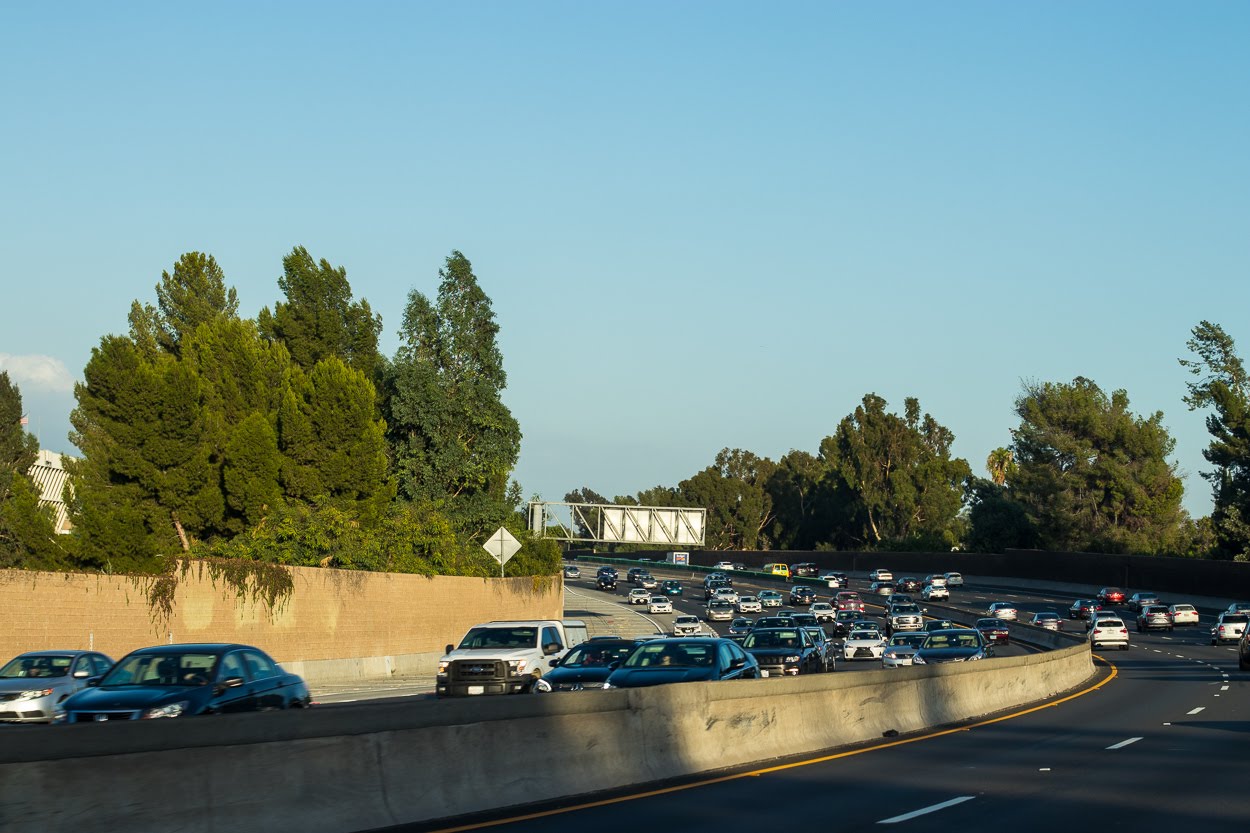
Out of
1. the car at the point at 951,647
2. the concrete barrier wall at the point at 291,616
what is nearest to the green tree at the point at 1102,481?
the concrete barrier wall at the point at 291,616

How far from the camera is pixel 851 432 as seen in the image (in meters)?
162

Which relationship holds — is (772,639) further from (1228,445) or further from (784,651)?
(1228,445)

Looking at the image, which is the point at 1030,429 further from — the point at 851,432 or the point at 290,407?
the point at 290,407

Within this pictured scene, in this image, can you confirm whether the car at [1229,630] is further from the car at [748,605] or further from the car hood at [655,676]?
the car hood at [655,676]

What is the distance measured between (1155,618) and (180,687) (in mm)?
61770

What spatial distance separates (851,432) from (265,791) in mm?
154107

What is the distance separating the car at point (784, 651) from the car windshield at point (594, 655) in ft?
11.6

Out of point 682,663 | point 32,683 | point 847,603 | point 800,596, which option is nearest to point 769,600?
point 800,596

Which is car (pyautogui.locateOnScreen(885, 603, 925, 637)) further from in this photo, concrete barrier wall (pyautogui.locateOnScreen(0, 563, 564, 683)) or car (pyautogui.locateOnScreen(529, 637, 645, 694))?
car (pyautogui.locateOnScreen(529, 637, 645, 694))

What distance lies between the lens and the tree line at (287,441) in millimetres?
43219

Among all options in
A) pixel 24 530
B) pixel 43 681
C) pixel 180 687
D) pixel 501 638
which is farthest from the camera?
pixel 24 530

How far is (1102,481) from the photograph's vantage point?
122 meters

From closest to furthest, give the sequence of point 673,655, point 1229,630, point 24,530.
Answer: point 673,655, point 24,530, point 1229,630

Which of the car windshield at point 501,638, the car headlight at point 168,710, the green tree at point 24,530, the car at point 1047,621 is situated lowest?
the car at point 1047,621
